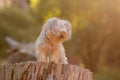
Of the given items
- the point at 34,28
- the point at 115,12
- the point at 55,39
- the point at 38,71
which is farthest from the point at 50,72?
the point at 34,28

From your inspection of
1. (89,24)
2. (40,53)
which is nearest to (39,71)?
(40,53)

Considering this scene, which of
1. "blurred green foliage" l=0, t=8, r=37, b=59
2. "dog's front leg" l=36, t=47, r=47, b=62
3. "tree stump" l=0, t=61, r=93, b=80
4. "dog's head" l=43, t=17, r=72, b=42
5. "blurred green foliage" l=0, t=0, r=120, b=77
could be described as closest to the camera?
"tree stump" l=0, t=61, r=93, b=80

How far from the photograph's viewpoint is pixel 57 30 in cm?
669

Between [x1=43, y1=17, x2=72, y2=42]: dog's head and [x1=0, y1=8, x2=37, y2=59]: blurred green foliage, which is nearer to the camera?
[x1=43, y1=17, x2=72, y2=42]: dog's head

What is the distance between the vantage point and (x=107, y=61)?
30844 millimetres

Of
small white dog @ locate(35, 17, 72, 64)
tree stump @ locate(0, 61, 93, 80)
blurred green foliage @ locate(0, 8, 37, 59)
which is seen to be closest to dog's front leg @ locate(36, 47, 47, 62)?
small white dog @ locate(35, 17, 72, 64)

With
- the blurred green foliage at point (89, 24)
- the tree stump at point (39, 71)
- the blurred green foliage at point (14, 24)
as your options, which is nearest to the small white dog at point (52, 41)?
the tree stump at point (39, 71)

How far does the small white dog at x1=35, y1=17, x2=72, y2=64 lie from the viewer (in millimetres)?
6730

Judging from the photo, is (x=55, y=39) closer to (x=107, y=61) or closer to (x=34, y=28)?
(x=34, y=28)

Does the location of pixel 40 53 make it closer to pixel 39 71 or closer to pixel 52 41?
pixel 52 41

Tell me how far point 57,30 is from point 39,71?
32.4 inches

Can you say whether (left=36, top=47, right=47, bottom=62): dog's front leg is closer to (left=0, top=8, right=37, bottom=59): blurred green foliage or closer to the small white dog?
the small white dog

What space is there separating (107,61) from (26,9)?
31.2 ft

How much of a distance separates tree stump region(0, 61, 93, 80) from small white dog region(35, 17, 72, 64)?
1.96ft
